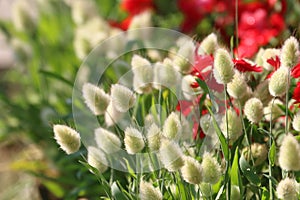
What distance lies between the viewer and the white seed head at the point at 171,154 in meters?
0.95

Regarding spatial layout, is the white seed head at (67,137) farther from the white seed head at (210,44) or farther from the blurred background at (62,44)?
the blurred background at (62,44)

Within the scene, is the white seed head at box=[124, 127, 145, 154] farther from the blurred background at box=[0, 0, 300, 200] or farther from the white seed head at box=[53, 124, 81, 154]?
the blurred background at box=[0, 0, 300, 200]

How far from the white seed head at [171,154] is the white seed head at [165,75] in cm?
22

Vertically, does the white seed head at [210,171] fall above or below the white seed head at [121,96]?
below

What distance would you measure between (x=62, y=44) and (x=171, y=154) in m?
1.52

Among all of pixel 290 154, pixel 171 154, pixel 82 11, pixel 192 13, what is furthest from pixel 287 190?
pixel 192 13

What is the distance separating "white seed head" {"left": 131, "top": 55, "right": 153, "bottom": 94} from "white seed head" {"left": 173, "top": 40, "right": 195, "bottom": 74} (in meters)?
0.05

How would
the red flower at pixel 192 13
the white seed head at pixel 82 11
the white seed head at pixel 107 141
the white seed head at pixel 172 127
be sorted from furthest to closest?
the red flower at pixel 192 13, the white seed head at pixel 82 11, the white seed head at pixel 107 141, the white seed head at pixel 172 127

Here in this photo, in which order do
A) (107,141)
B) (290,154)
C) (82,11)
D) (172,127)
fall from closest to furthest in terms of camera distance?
(290,154), (172,127), (107,141), (82,11)

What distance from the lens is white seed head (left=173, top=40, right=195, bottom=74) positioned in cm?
118

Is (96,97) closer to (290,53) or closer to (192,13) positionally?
(290,53)

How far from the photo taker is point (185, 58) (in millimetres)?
1197

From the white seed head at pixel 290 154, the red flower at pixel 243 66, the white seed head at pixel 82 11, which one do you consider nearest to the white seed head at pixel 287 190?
the white seed head at pixel 290 154

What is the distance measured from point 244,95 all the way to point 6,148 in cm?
161
